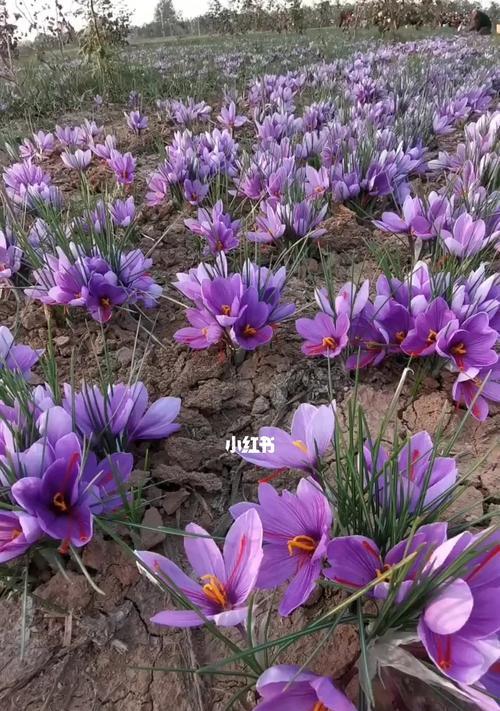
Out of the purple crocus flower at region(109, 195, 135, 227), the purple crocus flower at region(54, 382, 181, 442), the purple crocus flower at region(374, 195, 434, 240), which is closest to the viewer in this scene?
the purple crocus flower at region(54, 382, 181, 442)

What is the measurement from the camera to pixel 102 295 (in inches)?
57.4

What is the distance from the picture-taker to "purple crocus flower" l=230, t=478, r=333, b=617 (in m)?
0.73

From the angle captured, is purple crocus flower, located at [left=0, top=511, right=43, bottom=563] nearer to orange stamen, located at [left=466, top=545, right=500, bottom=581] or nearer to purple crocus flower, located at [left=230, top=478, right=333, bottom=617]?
purple crocus flower, located at [left=230, top=478, right=333, bottom=617]

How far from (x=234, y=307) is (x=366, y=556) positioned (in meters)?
0.70

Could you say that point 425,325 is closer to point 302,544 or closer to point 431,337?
point 431,337

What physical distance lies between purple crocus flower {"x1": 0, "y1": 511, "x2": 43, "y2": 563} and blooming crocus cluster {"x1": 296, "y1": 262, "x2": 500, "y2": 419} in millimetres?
742

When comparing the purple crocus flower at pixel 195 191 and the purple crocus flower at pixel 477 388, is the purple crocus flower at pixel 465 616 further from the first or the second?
the purple crocus flower at pixel 195 191

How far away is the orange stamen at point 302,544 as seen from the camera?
2.49 ft

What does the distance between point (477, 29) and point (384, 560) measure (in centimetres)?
2293

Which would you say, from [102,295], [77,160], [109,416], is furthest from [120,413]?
[77,160]

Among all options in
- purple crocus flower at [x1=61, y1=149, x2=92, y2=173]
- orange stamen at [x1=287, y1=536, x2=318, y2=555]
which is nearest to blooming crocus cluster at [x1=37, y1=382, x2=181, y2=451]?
orange stamen at [x1=287, y1=536, x2=318, y2=555]

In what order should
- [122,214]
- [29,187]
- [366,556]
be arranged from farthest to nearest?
[29,187], [122,214], [366,556]

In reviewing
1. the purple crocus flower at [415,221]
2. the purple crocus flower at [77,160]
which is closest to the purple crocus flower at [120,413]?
the purple crocus flower at [415,221]

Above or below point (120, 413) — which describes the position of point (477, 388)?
below
